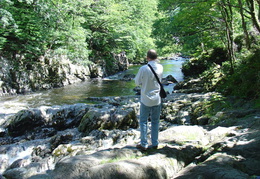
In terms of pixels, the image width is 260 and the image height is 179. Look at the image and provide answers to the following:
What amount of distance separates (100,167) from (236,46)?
1669cm

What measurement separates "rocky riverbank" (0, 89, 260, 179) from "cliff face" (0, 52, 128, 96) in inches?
248

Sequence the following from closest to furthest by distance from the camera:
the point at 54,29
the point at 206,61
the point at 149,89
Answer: the point at 149,89 → the point at 54,29 → the point at 206,61

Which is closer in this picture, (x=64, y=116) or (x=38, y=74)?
(x=64, y=116)

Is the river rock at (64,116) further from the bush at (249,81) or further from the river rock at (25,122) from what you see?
the bush at (249,81)

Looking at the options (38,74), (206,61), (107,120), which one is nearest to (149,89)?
(107,120)

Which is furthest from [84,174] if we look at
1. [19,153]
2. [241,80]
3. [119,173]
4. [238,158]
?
A: [241,80]

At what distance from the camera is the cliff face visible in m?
14.1

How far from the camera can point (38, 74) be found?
16.2m

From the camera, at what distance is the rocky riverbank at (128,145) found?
289cm

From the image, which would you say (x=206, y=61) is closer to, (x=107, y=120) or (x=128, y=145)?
(x=107, y=120)

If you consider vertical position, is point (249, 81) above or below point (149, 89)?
below

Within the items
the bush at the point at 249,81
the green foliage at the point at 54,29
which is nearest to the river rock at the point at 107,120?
the bush at the point at 249,81

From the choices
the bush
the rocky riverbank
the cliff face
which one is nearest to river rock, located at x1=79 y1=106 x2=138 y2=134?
the rocky riverbank

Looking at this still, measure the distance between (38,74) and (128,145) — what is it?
14.1m
